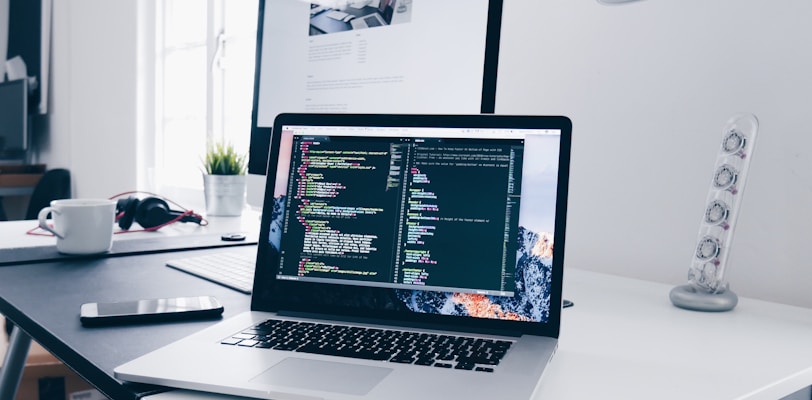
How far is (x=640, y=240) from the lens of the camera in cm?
97

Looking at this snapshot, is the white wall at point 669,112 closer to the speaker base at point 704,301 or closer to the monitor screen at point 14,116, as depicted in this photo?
the speaker base at point 704,301

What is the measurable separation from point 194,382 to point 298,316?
0.65 ft

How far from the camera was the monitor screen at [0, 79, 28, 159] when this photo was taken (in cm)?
325

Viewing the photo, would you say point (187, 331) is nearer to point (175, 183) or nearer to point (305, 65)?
point (305, 65)

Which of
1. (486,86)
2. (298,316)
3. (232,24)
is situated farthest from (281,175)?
(232,24)

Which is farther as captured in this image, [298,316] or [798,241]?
[798,241]

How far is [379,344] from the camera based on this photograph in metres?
0.54

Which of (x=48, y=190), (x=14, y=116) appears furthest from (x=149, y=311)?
(x=14, y=116)

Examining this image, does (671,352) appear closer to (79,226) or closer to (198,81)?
(79,226)

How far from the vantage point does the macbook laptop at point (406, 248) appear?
0.54 meters

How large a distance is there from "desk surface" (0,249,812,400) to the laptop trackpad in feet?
0.15

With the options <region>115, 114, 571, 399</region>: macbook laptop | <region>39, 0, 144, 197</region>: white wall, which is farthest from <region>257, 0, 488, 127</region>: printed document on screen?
<region>39, 0, 144, 197</region>: white wall

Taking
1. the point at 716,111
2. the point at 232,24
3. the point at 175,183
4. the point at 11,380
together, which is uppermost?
the point at 232,24

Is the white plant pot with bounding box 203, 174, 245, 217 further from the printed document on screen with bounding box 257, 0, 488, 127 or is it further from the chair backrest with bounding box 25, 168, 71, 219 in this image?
the chair backrest with bounding box 25, 168, 71, 219
